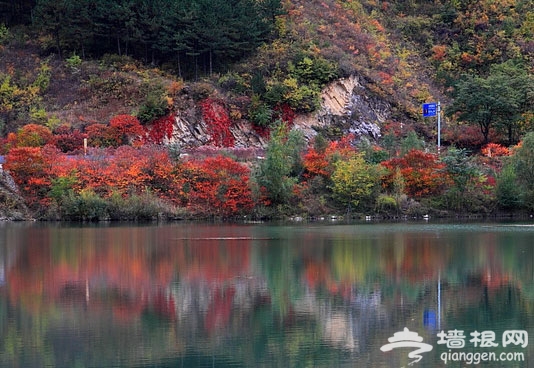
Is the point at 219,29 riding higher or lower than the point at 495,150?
higher

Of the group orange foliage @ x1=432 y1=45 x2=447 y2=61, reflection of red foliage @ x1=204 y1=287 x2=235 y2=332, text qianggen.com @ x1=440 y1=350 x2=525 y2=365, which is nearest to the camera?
text qianggen.com @ x1=440 y1=350 x2=525 y2=365

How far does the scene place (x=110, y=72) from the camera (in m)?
80.0

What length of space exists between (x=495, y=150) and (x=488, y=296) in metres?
46.8

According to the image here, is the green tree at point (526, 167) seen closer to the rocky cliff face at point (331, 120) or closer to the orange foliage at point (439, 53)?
the rocky cliff face at point (331, 120)

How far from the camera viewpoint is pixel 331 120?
78125 mm

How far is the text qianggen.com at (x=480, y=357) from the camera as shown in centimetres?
1911

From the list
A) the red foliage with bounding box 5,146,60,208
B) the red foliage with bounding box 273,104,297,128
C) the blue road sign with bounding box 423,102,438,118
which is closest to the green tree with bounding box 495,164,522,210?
the blue road sign with bounding box 423,102,438,118

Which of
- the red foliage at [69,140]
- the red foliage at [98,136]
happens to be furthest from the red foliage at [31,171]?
the red foliage at [98,136]

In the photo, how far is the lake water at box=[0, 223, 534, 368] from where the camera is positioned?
20.1 metres

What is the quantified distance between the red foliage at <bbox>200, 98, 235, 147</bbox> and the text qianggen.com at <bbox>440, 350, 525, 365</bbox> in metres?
55.4

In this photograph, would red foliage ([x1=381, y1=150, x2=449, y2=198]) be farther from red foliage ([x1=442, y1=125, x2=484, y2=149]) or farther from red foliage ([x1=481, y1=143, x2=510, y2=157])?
red foliage ([x1=442, y1=125, x2=484, y2=149])

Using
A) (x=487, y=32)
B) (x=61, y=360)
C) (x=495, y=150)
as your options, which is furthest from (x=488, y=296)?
(x=487, y=32)

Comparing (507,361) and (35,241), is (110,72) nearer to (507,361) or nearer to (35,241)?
(35,241)

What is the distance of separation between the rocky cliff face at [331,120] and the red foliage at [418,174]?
12622 mm
